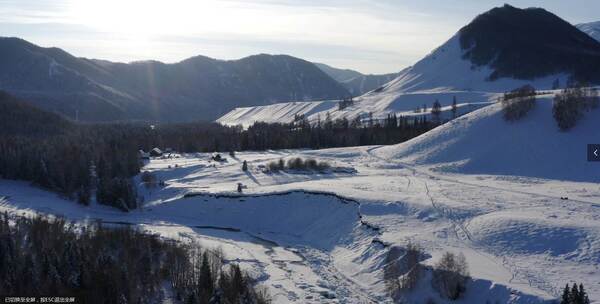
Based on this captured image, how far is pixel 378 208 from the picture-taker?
206ft

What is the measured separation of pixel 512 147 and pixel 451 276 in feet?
183

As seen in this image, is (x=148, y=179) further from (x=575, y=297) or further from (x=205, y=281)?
(x=575, y=297)

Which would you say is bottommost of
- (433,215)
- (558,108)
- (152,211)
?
(152,211)

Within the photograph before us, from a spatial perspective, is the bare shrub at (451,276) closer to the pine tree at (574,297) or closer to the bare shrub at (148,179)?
the pine tree at (574,297)

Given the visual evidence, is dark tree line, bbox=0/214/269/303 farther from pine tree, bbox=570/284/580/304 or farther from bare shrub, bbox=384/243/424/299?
pine tree, bbox=570/284/580/304

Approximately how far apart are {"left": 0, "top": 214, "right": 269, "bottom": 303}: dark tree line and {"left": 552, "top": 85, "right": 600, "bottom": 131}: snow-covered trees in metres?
66.9

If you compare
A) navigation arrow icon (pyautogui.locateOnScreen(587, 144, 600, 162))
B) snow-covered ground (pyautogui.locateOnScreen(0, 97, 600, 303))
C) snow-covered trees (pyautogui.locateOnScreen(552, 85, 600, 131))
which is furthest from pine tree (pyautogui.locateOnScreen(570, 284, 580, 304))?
snow-covered trees (pyautogui.locateOnScreen(552, 85, 600, 131))

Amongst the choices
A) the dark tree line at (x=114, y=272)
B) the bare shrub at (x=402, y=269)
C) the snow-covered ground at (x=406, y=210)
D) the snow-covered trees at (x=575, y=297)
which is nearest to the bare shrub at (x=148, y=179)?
the snow-covered ground at (x=406, y=210)

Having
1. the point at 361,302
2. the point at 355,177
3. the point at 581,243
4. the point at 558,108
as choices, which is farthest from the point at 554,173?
the point at 361,302

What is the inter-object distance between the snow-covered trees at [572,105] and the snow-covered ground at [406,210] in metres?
1.68

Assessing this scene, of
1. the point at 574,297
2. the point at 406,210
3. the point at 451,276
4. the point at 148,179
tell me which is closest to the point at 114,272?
the point at 451,276

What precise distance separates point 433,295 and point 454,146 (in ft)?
200

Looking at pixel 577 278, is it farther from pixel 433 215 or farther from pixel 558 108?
pixel 558 108

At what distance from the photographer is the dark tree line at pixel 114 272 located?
40906 mm
